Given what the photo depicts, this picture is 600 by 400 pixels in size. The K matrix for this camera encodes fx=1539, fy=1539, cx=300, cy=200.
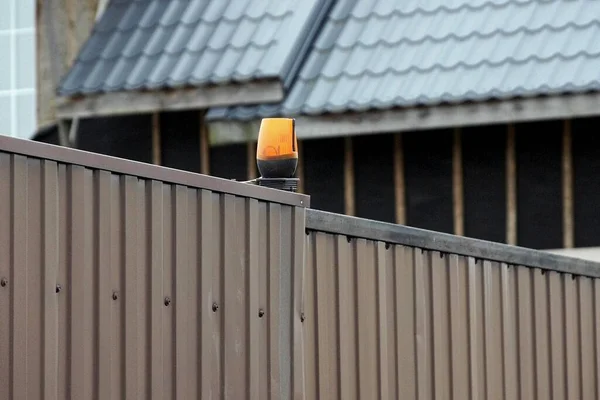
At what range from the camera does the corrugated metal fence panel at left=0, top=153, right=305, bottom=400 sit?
16.0 feet

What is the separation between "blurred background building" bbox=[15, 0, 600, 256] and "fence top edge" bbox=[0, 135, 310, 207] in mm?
4557

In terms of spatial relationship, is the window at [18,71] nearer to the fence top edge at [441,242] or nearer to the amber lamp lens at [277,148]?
the fence top edge at [441,242]

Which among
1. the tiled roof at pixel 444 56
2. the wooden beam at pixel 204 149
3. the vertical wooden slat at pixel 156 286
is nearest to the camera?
the vertical wooden slat at pixel 156 286

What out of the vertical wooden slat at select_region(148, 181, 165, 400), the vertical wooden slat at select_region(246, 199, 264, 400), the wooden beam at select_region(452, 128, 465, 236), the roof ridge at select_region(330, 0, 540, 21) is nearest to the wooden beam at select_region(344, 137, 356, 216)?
the wooden beam at select_region(452, 128, 465, 236)

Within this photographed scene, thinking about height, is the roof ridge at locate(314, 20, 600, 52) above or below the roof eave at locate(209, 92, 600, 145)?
above

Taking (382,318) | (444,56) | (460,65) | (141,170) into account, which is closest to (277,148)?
(382,318)

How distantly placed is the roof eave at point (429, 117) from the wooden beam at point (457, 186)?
1.53 ft

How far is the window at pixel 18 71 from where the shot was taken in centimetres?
1255

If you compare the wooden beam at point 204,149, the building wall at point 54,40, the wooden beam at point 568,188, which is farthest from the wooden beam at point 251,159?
the wooden beam at point 568,188

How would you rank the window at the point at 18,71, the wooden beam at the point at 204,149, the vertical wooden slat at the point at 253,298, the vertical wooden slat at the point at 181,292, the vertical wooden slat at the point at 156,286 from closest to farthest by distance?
the vertical wooden slat at the point at 156,286 → the vertical wooden slat at the point at 181,292 → the vertical wooden slat at the point at 253,298 → the wooden beam at the point at 204,149 → the window at the point at 18,71

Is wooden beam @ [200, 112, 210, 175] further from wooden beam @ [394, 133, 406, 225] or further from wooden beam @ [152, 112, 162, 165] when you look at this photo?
wooden beam @ [394, 133, 406, 225]

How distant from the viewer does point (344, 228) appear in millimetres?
6484

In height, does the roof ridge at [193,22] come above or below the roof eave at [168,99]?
above

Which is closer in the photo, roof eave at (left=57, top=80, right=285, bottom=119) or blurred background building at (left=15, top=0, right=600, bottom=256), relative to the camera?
blurred background building at (left=15, top=0, right=600, bottom=256)
